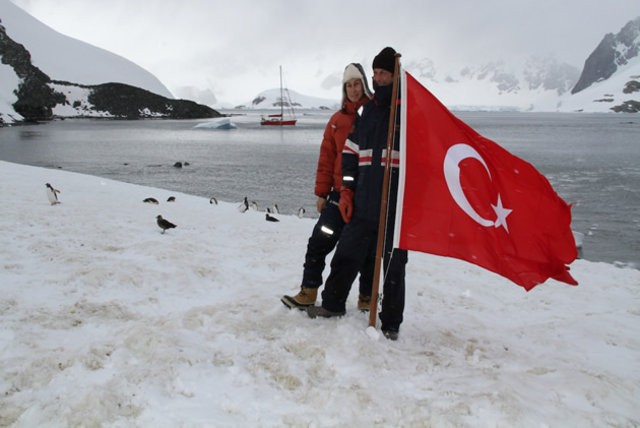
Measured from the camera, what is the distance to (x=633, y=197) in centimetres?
2453

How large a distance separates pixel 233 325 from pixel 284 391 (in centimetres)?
126

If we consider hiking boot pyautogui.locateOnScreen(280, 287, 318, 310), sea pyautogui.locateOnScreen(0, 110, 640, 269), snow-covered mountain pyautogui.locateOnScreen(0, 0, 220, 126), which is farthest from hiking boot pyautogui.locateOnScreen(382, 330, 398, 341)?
snow-covered mountain pyautogui.locateOnScreen(0, 0, 220, 126)

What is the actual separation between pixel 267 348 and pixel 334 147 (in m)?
2.20

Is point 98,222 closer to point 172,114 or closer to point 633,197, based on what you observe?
point 633,197

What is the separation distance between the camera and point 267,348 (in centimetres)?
413

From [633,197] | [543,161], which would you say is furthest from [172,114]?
[633,197]

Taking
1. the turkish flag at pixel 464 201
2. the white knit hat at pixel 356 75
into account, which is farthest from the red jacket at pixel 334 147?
the turkish flag at pixel 464 201

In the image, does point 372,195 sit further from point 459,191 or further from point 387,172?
point 459,191

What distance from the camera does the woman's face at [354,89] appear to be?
4.62 metres

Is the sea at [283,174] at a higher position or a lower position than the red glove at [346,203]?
lower

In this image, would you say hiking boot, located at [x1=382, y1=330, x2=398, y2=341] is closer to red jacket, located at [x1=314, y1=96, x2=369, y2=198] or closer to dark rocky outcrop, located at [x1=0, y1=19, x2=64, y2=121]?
red jacket, located at [x1=314, y1=96, x2=369, y2=198]

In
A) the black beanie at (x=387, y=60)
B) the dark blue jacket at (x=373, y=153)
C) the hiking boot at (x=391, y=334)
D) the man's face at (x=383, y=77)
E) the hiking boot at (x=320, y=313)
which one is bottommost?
the hiking boot at (x=391, y=334)

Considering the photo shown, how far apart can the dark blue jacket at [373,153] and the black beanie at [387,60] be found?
0.20 metres

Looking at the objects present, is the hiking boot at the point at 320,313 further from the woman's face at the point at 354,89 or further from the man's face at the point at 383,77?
the man's face at the point at 383,77
